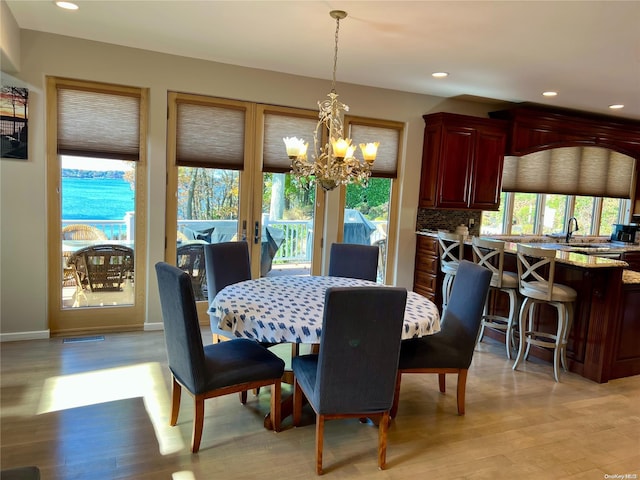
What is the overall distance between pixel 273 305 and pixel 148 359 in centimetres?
159

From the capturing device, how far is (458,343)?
290 cm

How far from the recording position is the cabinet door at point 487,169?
5.24 meters

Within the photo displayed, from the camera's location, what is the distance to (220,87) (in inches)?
170

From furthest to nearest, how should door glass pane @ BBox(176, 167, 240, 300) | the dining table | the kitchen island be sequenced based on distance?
door glass pane @ BBox(176, 167, 240, 300)
the kitchen island
the dining table

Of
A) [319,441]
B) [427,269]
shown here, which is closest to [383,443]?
[319,441]

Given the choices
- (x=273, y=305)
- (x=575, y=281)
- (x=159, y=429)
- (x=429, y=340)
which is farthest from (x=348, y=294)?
(x=575, y=281)

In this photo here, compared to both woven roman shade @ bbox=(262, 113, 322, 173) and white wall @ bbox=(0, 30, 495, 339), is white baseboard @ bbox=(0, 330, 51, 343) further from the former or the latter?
woven roman shade @ bbox=(262, 113, 322, 173)

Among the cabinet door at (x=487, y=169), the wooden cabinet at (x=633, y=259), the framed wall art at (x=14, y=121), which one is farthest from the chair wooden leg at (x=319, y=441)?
the wooden cabinet at (x=633, y=259)

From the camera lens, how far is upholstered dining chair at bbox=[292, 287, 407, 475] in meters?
2.10

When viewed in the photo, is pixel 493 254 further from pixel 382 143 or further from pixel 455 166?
pixel 382 143

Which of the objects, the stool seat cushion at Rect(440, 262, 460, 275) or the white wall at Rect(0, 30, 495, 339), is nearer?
the white wall at Rect(0, 30, 495, 339)

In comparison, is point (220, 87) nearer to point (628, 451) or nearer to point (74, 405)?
point (74, 405)

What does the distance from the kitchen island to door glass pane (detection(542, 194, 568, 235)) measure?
2766 mm

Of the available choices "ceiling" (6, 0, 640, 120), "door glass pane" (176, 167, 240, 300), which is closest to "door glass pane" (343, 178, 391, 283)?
"ceiling" (6, 0, 640, 120)
